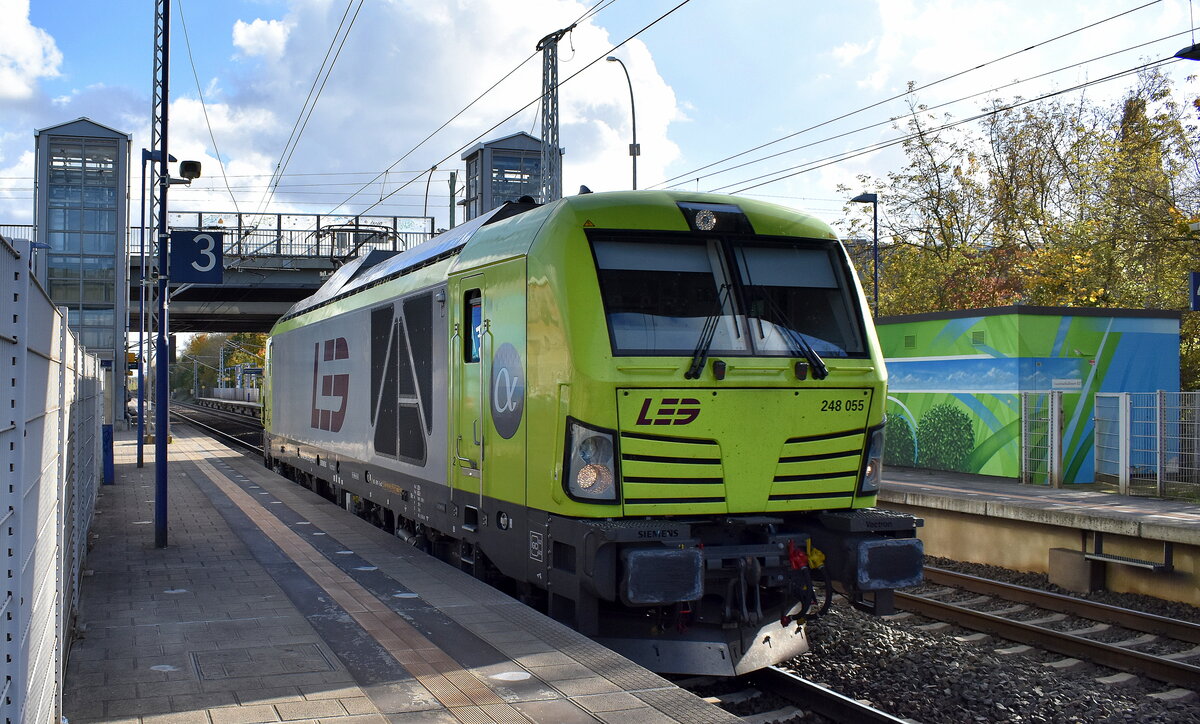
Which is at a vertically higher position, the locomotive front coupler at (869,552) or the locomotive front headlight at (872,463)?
the locomotive front headlight at (872,463)

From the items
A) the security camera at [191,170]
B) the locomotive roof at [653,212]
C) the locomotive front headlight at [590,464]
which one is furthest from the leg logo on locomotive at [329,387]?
the locomotive front headlight at [590,464]

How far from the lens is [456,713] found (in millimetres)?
5051

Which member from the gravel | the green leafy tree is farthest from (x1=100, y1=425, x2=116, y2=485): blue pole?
the gravel

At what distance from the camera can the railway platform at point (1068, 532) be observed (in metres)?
10.1

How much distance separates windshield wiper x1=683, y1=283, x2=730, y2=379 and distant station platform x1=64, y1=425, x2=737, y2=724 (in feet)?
5.86

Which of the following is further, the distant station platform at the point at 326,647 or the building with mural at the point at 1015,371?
the building with mural at the point at 1015,371

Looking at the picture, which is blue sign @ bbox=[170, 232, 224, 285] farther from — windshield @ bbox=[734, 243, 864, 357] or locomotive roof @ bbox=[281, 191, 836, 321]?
windshield @ bbox=[734, 243, 864, 357]

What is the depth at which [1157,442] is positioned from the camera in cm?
1313

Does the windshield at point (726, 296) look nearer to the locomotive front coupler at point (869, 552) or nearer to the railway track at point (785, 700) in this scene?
the locomotive front coupler at point (869, 552)

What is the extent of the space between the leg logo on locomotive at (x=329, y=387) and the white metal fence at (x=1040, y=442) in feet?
29.7

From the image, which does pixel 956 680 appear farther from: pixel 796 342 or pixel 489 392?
pixel 489 392

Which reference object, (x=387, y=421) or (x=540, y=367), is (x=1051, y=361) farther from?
(x=540, y=367)

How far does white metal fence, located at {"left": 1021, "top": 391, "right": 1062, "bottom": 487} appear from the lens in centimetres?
1396

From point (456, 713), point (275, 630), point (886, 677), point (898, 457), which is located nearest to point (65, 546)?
point (275, 630)
